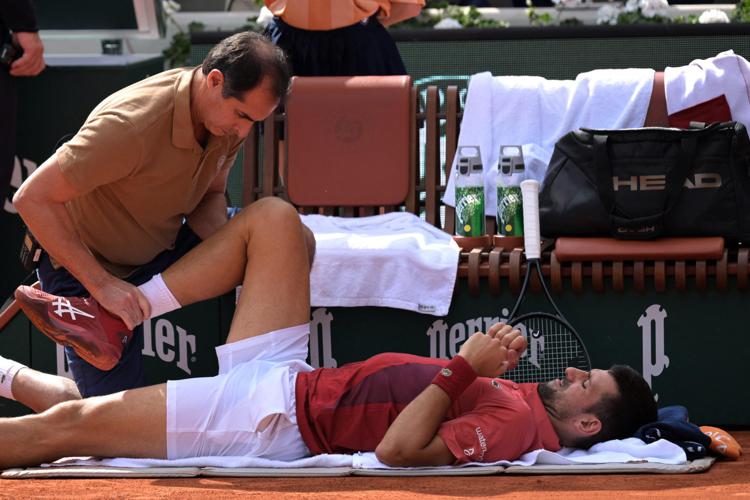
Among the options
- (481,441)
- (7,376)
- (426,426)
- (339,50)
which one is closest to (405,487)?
(426,426)

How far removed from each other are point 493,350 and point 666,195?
48.4 inches

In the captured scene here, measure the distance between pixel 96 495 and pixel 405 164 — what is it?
2.35m

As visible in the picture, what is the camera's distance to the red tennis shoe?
3.99 meters

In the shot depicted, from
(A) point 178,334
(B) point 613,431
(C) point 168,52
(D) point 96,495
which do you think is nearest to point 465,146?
(A) point 178,334

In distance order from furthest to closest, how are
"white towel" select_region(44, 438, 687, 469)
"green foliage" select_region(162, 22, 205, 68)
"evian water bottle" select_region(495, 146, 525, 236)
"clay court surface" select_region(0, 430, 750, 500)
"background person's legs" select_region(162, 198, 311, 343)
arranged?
1. "green foliage" select_region(162, 22, 205, 68)
2. "evian water bottle" select_region(495, 146, 525, 236)
3. "background person's legs" select_region(162, 198, 311, 343)
4. "white towel" select_region(44, 438, 687, 469)
5. "clay court surface" select_region(0, 430, 750, 500)

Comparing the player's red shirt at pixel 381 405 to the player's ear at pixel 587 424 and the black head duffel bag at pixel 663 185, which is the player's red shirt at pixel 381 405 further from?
the black head duffel bag at pixel 663 185

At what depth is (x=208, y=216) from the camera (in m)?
4.48

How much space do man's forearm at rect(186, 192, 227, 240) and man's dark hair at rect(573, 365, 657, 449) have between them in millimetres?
1378

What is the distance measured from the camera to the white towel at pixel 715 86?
510cm

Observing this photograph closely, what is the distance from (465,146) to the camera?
5.32 m

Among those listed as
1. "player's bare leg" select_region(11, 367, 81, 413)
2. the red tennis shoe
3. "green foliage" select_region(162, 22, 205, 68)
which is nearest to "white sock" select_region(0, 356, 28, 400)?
"player's bare leg" select_region(11, 367, 81, 413)

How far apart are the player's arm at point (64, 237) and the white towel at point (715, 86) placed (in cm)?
228

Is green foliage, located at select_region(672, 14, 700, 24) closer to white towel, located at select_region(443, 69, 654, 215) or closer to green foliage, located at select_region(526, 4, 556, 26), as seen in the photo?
green foliage, located at select_region(526, 4, 556, 26)

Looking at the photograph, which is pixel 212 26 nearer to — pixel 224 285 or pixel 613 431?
pixel 224 285
